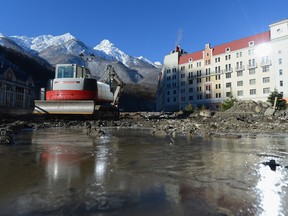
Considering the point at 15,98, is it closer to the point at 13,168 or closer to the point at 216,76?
the point at 216,76

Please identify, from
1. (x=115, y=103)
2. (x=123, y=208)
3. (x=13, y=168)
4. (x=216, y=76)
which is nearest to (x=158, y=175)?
(x=123, y=208)

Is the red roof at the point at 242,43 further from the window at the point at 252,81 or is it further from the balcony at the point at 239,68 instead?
the window at the point at 252,81

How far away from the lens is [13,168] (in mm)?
4262

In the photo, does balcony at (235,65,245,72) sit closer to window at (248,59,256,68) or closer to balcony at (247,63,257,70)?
balcony at (247,63,257,70)

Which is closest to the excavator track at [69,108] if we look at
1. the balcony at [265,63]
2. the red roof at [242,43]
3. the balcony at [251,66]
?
the balcony at [265,63]

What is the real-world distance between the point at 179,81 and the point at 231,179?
2912 inches

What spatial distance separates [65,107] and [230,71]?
5333 cm

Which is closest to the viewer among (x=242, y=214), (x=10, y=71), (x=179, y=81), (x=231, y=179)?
(x=242, y=214)

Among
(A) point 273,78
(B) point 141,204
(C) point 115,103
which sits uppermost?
(A) point 273,78

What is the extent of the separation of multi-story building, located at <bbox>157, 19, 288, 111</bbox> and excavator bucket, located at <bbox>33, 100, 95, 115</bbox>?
4839cm

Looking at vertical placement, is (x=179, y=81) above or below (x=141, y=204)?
above

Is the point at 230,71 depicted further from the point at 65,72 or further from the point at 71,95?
the point at 71,95

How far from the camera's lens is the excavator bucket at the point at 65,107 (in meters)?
19.6

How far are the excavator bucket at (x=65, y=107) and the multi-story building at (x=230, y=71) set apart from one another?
4839 cm
